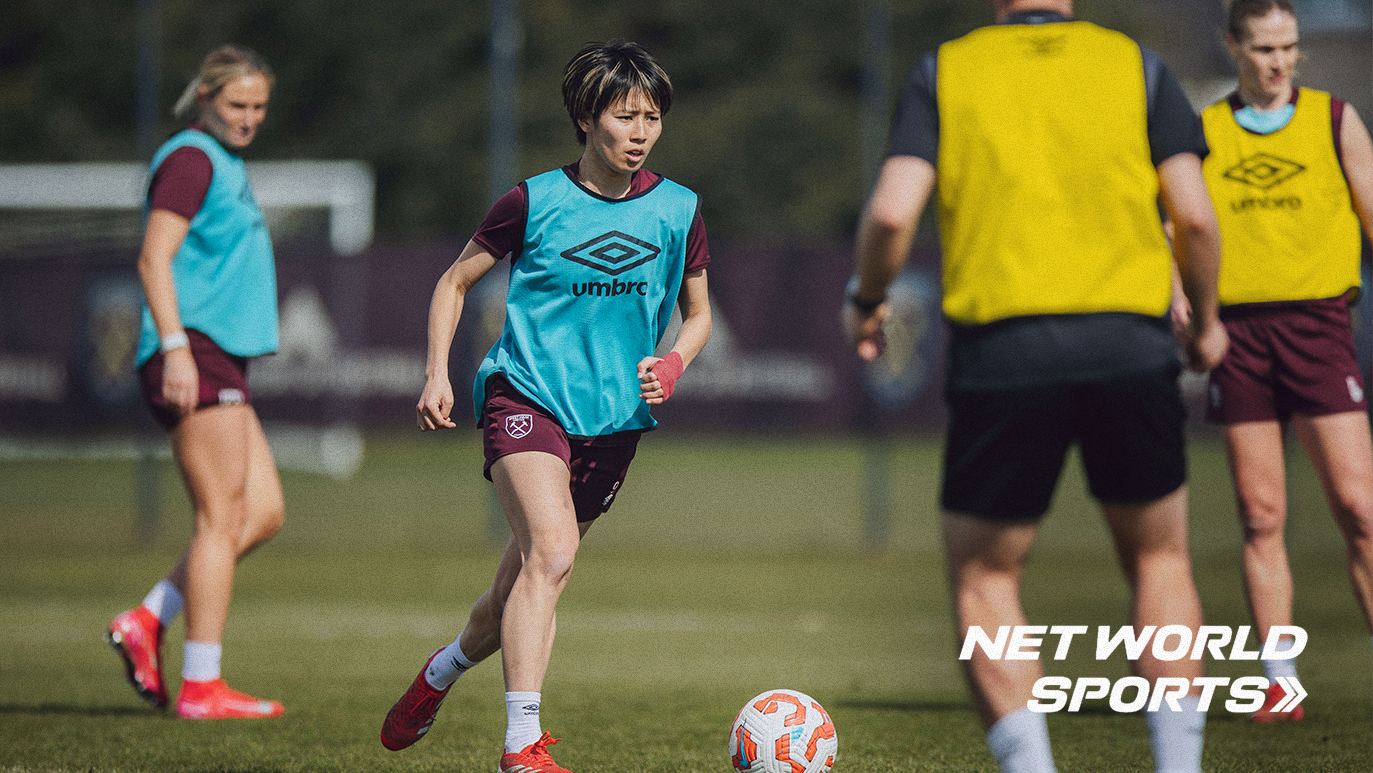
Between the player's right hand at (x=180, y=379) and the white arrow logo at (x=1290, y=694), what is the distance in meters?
3.96

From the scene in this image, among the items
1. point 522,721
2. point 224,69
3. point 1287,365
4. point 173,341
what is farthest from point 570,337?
point 1287,365

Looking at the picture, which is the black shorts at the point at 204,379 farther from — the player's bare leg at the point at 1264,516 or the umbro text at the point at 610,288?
the player's bare leg at the point at 1264,516

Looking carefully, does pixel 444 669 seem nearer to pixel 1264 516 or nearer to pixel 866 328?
pixel 866 328

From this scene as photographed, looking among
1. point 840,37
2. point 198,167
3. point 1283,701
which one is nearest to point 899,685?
point 1283,701

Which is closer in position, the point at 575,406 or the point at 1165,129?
the point at 1165,129

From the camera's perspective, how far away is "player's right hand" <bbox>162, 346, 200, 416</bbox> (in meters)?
5.28

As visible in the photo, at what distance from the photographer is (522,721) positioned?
13.5ft

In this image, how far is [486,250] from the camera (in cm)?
439

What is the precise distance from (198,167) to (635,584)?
529 cm

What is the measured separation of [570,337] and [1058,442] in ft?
5.38

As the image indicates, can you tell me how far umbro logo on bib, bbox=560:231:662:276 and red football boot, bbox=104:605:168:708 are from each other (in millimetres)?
2400

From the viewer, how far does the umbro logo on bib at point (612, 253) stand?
4352 mm

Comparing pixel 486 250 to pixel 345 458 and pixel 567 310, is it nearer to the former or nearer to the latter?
pixel 567 310

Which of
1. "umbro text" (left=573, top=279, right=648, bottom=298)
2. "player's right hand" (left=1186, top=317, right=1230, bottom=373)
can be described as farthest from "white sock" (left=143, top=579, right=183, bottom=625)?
"player's right hand" (left=1186, top=317, right=1230, bottom=373)
